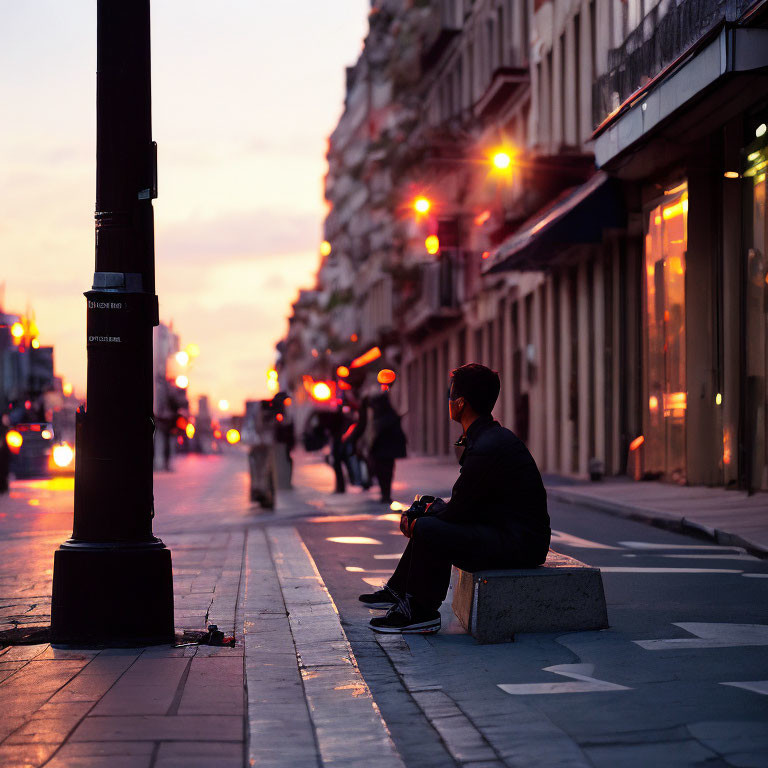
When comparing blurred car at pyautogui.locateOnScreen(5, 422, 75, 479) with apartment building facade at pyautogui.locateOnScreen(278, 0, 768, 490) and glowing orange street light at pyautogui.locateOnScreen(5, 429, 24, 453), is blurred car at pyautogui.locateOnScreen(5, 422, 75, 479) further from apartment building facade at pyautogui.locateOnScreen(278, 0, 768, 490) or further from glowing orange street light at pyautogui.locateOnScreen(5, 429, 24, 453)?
apartment building facade at pyautogui.locateOnScreen(278, 0, 768, 490)

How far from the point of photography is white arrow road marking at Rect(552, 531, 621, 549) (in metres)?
13.6

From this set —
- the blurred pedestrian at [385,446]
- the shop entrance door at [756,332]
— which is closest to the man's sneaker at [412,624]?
the shop entrance door at [756,332]

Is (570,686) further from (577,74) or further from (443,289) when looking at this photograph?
(443,289)

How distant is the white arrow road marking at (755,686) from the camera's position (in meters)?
6.00

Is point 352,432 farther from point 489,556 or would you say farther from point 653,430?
point 489,556

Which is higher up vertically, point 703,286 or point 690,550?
point 703,286

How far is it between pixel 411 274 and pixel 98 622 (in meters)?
51.7

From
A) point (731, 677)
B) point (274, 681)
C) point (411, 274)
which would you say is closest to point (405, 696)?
point (274, 681)

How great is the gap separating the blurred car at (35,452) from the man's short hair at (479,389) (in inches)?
1103

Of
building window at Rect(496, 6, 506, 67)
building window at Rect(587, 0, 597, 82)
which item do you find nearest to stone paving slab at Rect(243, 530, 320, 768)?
building window at Rect(587, 0, 597, 82)

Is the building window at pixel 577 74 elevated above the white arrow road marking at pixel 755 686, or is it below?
above

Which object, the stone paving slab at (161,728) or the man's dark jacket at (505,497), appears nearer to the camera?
the stone paving slab at (161,728)

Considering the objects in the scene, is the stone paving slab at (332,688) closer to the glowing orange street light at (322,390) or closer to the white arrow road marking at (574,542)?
the white arrow road marking at (574,542)

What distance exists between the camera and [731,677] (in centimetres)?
636
